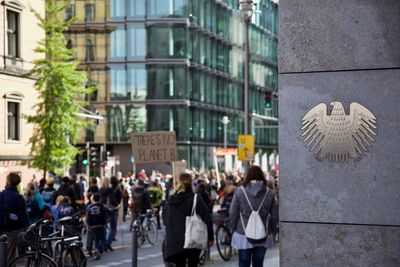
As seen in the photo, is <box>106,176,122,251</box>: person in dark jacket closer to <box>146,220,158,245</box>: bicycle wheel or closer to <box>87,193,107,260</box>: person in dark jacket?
<box>146,220,158,245</box>: bicycle wheel

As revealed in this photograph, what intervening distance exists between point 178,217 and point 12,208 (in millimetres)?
3985

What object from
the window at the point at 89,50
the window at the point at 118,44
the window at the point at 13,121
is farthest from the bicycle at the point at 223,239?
the window at the point at 89,50

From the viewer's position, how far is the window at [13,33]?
38.2 metres

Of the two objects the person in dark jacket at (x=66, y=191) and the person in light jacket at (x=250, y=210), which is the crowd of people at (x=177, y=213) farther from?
the person in dark jacket at (x=66, y=191)

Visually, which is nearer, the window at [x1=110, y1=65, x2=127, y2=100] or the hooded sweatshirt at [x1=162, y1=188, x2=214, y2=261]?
the hooded sweatshirt at [x1=162, y1=188, x2=214, y2=261]

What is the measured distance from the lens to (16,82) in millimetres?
38344

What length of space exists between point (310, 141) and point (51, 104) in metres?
32.2

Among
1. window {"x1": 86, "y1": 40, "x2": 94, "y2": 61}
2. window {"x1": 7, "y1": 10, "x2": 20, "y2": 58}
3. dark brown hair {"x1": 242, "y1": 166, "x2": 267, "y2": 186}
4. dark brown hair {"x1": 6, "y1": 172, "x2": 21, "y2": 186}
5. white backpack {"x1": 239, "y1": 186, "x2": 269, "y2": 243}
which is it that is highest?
window {"x1": 86, "y1": 40, "x2": 94, "y2": 61}

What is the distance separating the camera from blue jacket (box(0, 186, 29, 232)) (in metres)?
15.4

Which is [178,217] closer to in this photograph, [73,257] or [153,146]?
[73,257]

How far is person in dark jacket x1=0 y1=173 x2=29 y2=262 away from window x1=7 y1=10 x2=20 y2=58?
2335 centimetres

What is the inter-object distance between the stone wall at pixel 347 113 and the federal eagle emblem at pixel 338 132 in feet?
0.16

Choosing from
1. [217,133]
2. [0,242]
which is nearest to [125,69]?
[217,133]

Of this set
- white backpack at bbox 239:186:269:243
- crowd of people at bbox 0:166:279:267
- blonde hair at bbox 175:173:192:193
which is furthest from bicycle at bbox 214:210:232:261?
white backpack at bbox 239:186:269:243
